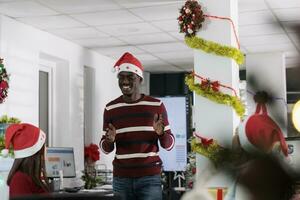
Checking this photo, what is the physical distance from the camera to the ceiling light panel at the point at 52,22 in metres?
5.41

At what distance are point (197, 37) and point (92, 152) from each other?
339cm

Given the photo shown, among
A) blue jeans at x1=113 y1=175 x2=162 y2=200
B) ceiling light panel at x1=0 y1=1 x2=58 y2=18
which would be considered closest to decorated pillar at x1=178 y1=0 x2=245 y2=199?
blue jeans at x1=113 y1=175 x2=162 y2=200

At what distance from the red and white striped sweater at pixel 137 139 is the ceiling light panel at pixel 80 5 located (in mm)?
1838

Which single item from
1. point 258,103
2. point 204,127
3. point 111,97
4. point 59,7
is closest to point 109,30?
point 59,7

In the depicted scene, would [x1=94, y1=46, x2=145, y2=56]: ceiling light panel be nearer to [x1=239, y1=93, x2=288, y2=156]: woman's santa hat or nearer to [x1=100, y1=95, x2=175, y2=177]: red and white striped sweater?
[x1=100, y1=95, x2=175, y2=177]: red and white striped sweater

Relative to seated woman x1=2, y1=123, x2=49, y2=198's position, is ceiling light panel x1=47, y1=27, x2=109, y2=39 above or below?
above

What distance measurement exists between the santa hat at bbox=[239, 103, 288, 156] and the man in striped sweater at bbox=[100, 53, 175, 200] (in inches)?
107

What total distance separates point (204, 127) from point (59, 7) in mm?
1888

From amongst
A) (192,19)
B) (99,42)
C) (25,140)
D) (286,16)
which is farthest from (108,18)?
(286,16)

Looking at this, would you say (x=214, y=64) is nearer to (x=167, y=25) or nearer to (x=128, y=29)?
(x=167, y=25)

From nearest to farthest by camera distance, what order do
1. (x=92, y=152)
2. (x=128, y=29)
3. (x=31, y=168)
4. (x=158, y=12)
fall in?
(x=31, y=168), (x=158, y=12), (x=128, y=29), (x=92, y=152)

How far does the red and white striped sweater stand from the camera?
125 inches

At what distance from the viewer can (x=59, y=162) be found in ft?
17.8

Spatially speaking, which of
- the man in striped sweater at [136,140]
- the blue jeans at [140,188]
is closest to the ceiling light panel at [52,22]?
the man in striped sweater at [136,140]
